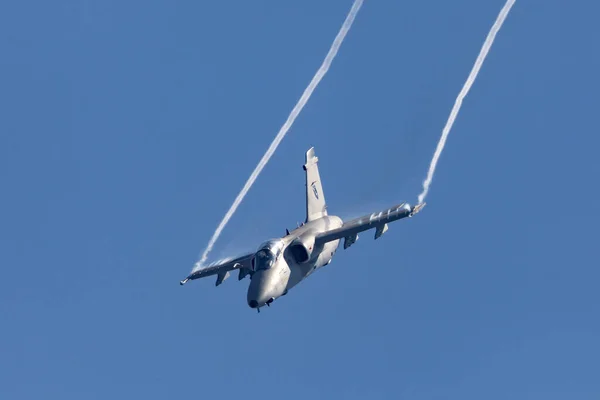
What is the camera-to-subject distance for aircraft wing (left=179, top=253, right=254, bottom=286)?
76312mm

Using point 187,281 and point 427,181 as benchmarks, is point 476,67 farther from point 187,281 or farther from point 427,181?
point 187,281

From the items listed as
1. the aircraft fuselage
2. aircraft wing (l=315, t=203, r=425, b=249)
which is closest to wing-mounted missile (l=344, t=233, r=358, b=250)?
aircraft wing (l=315, t=203, r=425, b=249)

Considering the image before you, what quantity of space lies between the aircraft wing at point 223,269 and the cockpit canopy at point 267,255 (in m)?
2.33

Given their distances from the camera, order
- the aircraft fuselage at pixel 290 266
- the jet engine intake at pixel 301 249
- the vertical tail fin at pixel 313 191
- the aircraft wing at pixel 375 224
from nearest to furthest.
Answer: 1. the aircraft fuselage at pixel 290 266
2. the jet engine intake at pixel 301 249
3. the aircraft wing at pixel 375 224
4. the vertical tail fin at pixel 313 191

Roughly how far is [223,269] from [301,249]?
5.64m

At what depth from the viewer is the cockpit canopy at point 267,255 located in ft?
237

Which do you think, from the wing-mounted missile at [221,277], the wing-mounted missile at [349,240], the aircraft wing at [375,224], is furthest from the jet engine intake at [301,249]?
the wing-mounted missile at [221,277]

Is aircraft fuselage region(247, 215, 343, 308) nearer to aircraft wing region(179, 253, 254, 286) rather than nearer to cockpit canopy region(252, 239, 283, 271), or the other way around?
cockpit canopy region(252, 239, 283, 271)

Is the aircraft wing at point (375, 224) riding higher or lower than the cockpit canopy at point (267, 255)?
higher

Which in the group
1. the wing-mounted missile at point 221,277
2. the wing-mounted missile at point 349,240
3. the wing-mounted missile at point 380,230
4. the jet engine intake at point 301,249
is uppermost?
the wing-mounted missile at point 221,277

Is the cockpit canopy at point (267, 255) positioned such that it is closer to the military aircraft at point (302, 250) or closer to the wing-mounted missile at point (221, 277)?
the military aircraft at point (302, 250)

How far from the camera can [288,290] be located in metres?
74.0

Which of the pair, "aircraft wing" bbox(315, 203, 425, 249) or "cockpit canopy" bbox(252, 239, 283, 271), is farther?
"aircraft wing" bbox(315, 203, 425, 249)

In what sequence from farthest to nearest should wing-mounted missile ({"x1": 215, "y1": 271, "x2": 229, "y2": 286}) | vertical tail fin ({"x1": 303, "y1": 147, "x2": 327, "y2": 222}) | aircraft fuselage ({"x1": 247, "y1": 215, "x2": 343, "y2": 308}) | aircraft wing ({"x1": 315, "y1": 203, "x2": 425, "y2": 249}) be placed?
vertical tail fin ({"x1": 303, "y1": 147, "x2": 327, "y2": 222}), wing-mounted missile ({"x1": 215, "y1": 271, "x2": 229, "y2": 286}), aircraft wing ({"x1": 315, "y1": 203, "x2": 425, "y2": 249}), aircraft fuselage ({"x1": 247, "y1": 215, "x2": 343, "y2": 308})
